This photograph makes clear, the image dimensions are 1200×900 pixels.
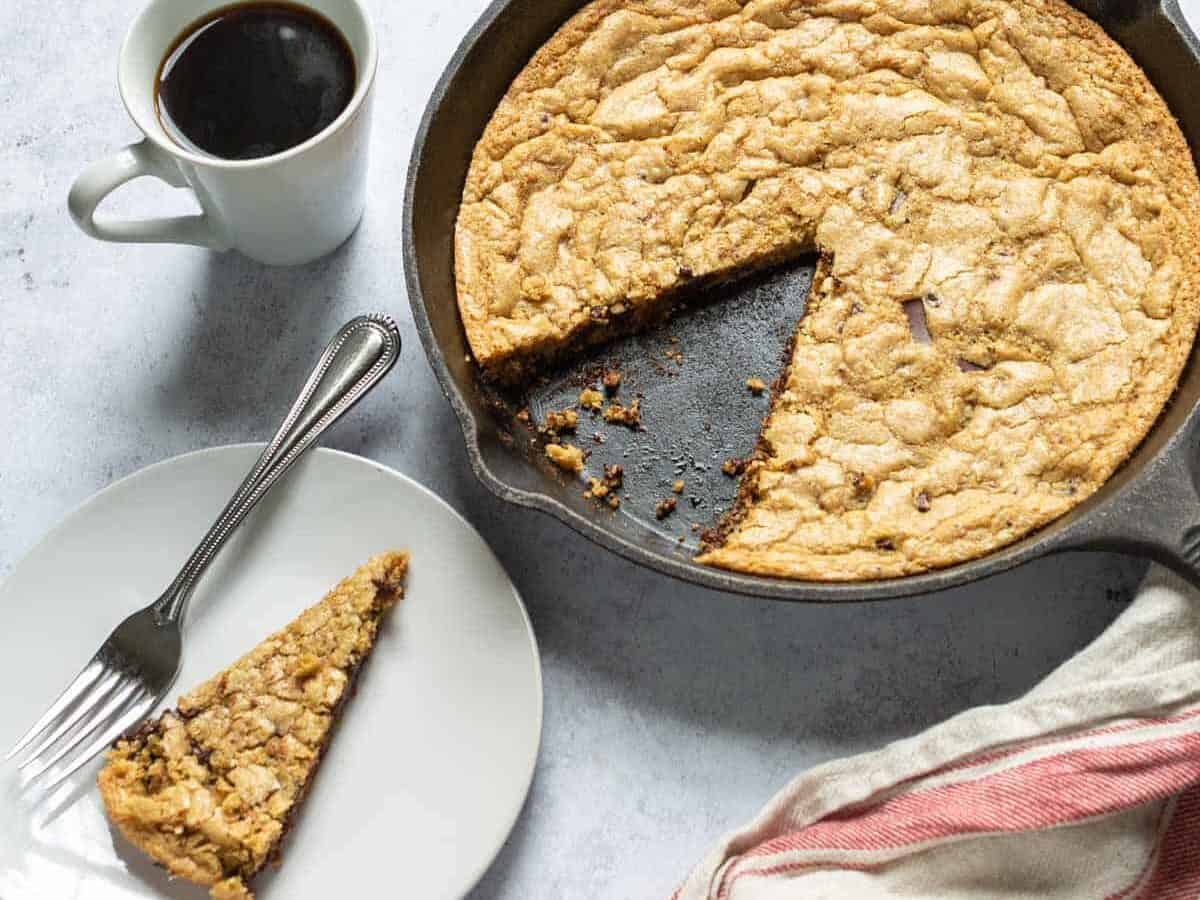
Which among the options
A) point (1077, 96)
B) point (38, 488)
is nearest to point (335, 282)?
point (38, 488)

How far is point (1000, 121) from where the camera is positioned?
3354 mm

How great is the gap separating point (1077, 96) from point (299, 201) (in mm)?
1817

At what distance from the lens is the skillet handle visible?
2834 mm

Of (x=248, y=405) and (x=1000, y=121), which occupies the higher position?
(x=1000, y=121)

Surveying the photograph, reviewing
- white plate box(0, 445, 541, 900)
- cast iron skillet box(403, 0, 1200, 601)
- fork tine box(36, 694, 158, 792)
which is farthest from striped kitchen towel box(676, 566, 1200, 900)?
fork tine box(36, 694, 158, 792)

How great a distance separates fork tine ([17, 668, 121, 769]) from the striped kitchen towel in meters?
1.31

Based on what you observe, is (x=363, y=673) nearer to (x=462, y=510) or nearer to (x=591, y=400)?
(x=462, y=510)

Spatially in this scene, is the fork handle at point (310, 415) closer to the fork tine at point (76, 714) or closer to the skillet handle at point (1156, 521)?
the fork tine at point (76, 714)

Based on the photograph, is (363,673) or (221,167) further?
(363,673)

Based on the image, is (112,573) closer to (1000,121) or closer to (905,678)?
(905,678)

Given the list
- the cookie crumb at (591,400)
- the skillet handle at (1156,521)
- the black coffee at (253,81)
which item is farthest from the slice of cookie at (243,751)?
the skillet handle at (1156,521)

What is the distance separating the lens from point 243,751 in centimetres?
304

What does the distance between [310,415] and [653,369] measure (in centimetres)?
81

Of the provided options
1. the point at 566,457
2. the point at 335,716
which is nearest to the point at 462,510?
the point at 566,457
